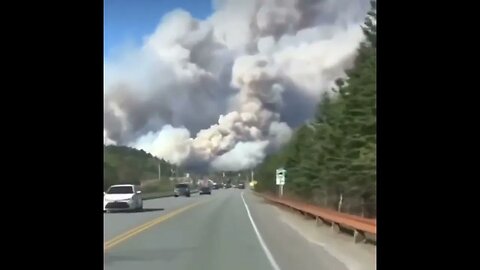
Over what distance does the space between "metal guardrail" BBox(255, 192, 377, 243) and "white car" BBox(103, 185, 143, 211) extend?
217 cm

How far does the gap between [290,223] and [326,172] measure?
2818mm

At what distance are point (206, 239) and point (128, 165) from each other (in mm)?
1110

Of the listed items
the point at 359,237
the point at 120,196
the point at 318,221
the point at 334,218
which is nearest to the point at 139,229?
the point at 120,196

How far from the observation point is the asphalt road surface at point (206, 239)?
567 cm

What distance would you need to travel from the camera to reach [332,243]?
7.99 m

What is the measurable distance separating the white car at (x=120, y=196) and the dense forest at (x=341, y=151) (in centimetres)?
121

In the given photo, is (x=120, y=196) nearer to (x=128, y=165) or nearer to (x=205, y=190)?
(x=205, y=190)

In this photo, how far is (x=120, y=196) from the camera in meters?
6.56

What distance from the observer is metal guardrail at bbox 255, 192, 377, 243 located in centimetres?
713

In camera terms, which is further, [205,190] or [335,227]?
[335,227]

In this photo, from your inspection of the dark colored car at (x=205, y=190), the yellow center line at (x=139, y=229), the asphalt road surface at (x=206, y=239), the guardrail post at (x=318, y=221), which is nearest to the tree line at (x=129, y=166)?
the asphalt road surface at (x=206, y=239)

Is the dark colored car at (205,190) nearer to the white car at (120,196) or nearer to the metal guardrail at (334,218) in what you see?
the white car at (120,196)
